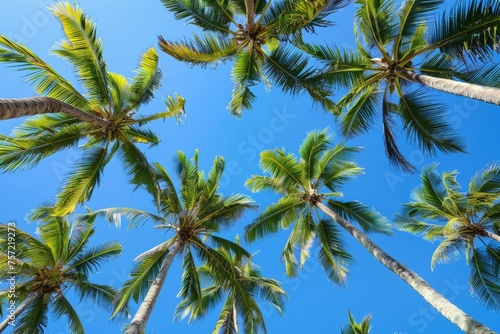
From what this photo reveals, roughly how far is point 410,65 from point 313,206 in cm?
606

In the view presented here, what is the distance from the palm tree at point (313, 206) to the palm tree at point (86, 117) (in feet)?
15.0

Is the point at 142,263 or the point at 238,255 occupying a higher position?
the point at 238,255

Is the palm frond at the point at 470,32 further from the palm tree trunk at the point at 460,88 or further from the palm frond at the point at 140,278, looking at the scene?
the palm frond at the point at 140,278

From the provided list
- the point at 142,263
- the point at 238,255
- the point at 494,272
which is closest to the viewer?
the point at 142,263

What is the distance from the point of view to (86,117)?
912cm

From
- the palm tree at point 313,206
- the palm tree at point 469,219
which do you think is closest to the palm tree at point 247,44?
the palm tree at point 313,206

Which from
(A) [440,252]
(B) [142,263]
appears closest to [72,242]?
(B) [142,263]

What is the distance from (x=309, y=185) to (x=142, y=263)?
6.83 m

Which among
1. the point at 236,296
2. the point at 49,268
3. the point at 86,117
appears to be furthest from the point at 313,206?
the point at 49,268

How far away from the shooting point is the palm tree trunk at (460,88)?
7300mm

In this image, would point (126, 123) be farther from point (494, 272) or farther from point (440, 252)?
point (494, 272)

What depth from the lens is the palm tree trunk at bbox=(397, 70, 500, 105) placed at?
7300mm

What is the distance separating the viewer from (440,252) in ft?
44.1

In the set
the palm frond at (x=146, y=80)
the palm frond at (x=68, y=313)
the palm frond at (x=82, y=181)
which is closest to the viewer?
the palm frond at (x=82, y=181)
